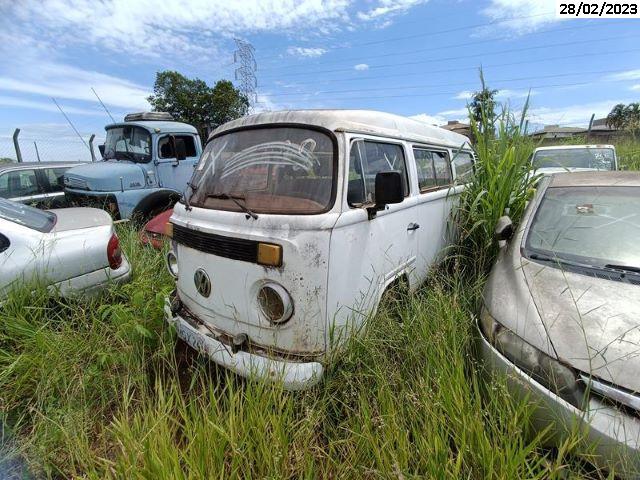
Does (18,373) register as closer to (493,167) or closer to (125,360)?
(125,360)

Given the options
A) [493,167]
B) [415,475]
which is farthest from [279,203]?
[493,167]

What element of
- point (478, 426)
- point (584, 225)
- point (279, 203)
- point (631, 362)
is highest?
point (279, 203)

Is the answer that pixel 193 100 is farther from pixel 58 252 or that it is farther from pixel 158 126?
pixel 58 252

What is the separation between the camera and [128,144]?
23.2 feet

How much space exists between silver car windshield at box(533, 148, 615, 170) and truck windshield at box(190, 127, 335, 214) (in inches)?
252

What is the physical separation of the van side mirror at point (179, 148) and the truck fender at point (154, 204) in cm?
85

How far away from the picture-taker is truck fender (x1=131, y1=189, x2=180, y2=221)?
20.9 ft

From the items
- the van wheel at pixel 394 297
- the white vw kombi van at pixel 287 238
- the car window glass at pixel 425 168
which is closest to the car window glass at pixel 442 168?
the car window glass at pixel 425 168

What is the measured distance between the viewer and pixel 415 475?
5.24 feet

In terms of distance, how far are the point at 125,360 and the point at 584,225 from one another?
11.5 ft

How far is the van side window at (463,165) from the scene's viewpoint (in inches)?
175

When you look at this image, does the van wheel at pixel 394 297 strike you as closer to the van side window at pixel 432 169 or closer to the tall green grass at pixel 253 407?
the tall green grass at pixel 253 407

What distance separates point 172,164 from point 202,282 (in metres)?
5.19

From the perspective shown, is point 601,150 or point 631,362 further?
point 601,150
